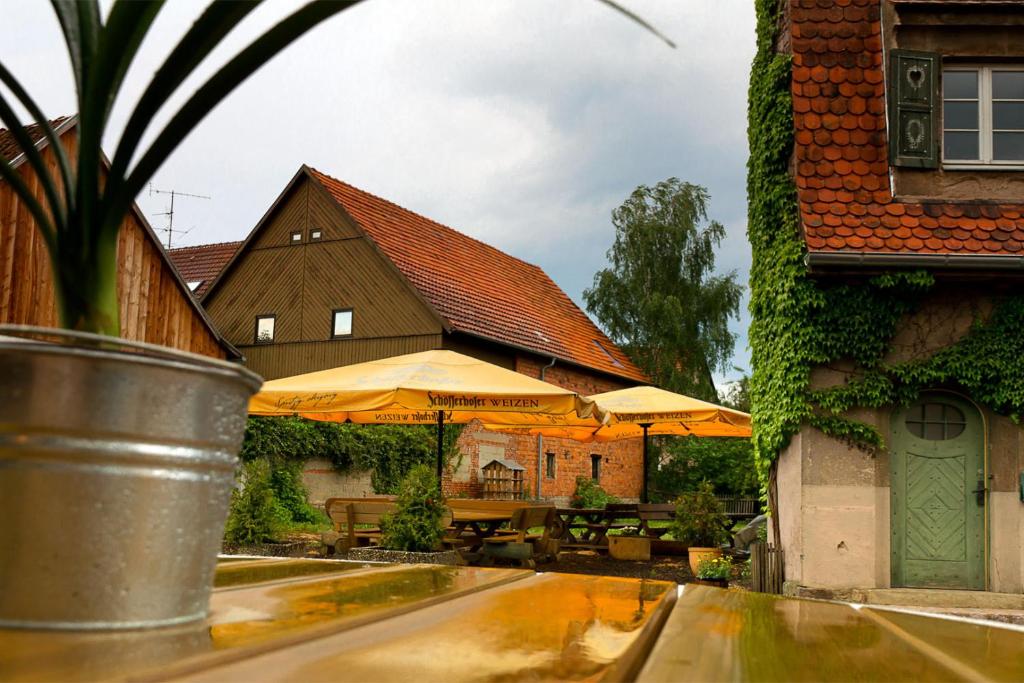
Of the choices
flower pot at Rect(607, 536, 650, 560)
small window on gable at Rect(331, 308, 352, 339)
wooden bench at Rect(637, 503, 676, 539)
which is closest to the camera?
flower pot at Rect(607, 536, 650, 560)

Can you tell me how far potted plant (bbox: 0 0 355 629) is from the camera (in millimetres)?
987

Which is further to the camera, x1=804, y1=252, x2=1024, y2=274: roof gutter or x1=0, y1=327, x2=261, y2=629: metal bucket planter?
x1=804, y1=252, x2=1024, y2=274: roof gutter

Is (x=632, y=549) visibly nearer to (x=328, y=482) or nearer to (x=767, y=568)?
(x=767, y=568)

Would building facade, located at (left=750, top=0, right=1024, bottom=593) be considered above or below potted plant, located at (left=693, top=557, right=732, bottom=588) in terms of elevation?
above

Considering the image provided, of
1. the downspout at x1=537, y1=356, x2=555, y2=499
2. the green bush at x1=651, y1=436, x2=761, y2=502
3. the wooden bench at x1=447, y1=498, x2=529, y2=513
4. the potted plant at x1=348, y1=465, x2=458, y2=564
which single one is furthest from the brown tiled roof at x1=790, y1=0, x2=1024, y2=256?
the green bush at x1=651, y1=436, x2=761, y2=502

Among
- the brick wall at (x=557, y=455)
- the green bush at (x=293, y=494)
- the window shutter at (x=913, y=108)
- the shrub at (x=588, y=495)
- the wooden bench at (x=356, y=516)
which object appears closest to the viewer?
the window shutter at (x=913, y=108)

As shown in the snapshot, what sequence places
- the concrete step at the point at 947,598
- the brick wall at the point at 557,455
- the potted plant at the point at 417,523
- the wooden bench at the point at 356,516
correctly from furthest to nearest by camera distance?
the brick wall at the point at 557,455 → the wooden bench at the point at 356,516 → the potted plant at the point at 417,523 → the concrete step at the point at 947,598

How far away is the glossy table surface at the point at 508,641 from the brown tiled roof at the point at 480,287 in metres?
21.8

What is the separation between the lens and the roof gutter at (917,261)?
30.3 ft

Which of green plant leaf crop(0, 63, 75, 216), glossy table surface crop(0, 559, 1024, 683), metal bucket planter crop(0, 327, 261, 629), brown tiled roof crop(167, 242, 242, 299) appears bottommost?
glossy table surface crop(0, 559, 1024, 683)

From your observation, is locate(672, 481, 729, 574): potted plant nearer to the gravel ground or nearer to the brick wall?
the gravel ground

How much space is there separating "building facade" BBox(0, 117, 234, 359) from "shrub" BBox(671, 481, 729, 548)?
7.14 metres

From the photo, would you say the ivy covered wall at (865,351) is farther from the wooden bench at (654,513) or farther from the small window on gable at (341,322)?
the small window on gable at (341,322)

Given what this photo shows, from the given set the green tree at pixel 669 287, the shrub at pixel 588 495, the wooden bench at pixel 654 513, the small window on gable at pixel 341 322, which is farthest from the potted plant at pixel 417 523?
the green tree at pixel 669 287
